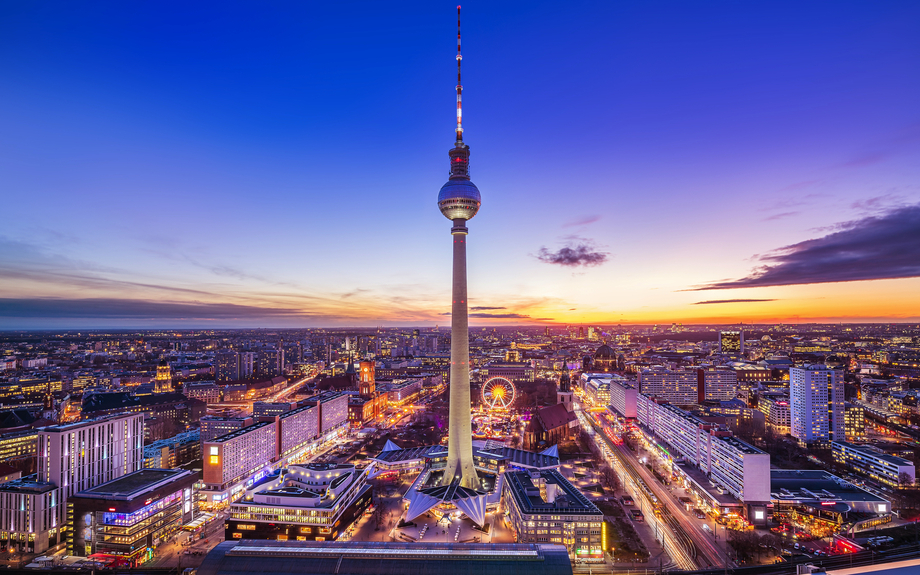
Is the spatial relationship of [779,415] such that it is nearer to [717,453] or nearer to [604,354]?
[717,453]

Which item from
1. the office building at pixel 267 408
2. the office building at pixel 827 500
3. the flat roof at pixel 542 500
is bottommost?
the office building at pixel 267 408

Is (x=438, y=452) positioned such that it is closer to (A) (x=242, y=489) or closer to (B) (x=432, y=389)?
(A) (x=242, y=489)

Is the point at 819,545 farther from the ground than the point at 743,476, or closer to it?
closer to it

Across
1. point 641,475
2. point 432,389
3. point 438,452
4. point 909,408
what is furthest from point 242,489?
point 909,408

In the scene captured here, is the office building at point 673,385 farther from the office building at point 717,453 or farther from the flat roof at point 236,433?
the flat roof at point 236,433

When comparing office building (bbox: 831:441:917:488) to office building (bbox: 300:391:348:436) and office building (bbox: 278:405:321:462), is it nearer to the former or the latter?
office building (bbox: 278:405:321:462)

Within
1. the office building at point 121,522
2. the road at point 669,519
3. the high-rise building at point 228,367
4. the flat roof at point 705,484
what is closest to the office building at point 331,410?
the office building at point 121,522
